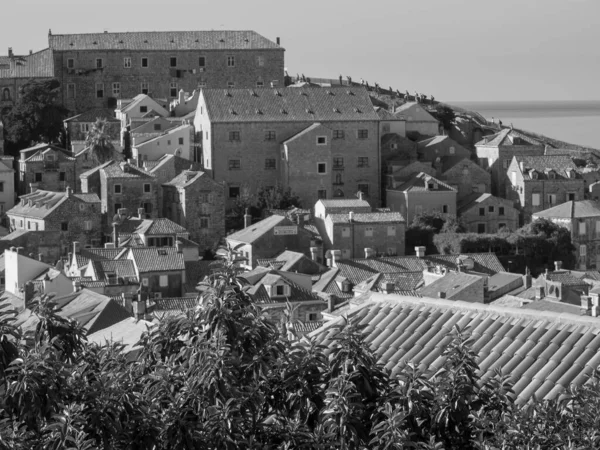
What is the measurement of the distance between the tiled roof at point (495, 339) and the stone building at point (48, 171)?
60.7 meters

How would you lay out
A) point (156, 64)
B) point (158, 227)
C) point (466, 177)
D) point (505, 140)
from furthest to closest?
1. point (156, 64)
2. point (505, 140)
3. point (466, 177)
4. point (158, 227)

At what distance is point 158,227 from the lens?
205ft

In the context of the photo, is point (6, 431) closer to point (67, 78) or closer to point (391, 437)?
point (391, 437)

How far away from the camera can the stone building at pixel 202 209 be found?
6581cm

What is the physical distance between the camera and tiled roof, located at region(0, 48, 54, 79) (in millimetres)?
85312

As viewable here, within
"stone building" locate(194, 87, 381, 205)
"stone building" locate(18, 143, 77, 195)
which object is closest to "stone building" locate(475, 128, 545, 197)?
"stone building" locate(194, 87, 381, 205)

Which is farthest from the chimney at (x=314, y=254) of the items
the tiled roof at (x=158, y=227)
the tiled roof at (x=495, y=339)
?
the tiled roof at (x=495, y=339)

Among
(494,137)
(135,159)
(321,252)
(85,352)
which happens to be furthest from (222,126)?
(85,352)

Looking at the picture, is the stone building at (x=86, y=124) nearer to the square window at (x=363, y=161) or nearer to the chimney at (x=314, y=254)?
the square window at (x=363, y=161)

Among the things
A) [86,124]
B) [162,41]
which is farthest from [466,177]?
[162,41]

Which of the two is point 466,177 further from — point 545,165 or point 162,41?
point 162,41

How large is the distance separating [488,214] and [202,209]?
1394 centimetres

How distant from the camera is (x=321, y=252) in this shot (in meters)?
63.2

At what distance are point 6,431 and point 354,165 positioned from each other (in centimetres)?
6176
